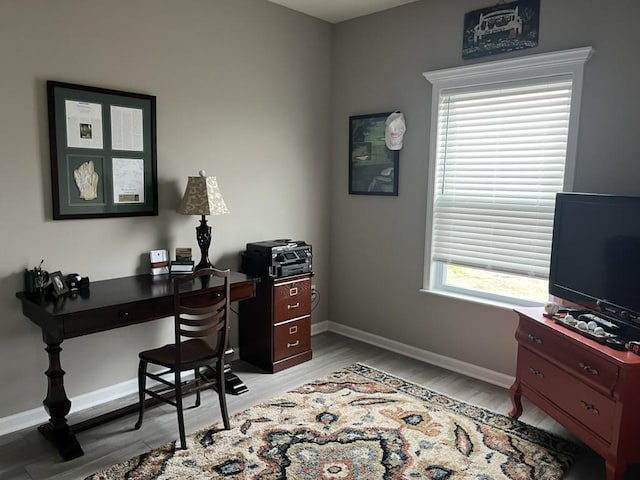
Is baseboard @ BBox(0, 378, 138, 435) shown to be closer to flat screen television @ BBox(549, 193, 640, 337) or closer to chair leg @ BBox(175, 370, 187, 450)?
chair leg @ BBox(175, 370, 187, 450)

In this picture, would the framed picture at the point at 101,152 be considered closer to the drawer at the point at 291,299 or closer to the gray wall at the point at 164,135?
the gray wall at the point at 164,135

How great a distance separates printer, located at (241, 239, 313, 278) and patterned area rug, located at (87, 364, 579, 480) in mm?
916

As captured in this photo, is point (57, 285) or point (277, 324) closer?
point (57, 285)

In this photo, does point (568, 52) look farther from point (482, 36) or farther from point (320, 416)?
point (320, 416)

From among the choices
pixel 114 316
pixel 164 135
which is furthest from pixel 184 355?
pixel 164 135

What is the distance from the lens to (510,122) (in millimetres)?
3344

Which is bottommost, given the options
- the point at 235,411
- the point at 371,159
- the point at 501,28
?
the point at 235,411

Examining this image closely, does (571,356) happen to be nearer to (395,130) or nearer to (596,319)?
(596,319)

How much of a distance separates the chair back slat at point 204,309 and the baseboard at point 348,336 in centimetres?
84

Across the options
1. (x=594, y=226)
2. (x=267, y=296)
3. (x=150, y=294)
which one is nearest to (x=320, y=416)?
(x=267, y=296)

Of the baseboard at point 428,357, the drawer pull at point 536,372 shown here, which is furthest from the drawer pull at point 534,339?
the baseboard at point 428,357

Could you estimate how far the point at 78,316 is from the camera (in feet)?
8.09

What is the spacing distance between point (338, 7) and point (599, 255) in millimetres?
2787

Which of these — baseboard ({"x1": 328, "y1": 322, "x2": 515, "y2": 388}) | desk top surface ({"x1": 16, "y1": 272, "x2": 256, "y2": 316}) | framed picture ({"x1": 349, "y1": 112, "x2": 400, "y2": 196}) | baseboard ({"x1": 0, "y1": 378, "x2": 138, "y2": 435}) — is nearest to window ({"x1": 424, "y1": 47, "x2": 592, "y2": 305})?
framed picture ({"x1": 349, "y1": 112, "x2": 400, "y2": 196})
